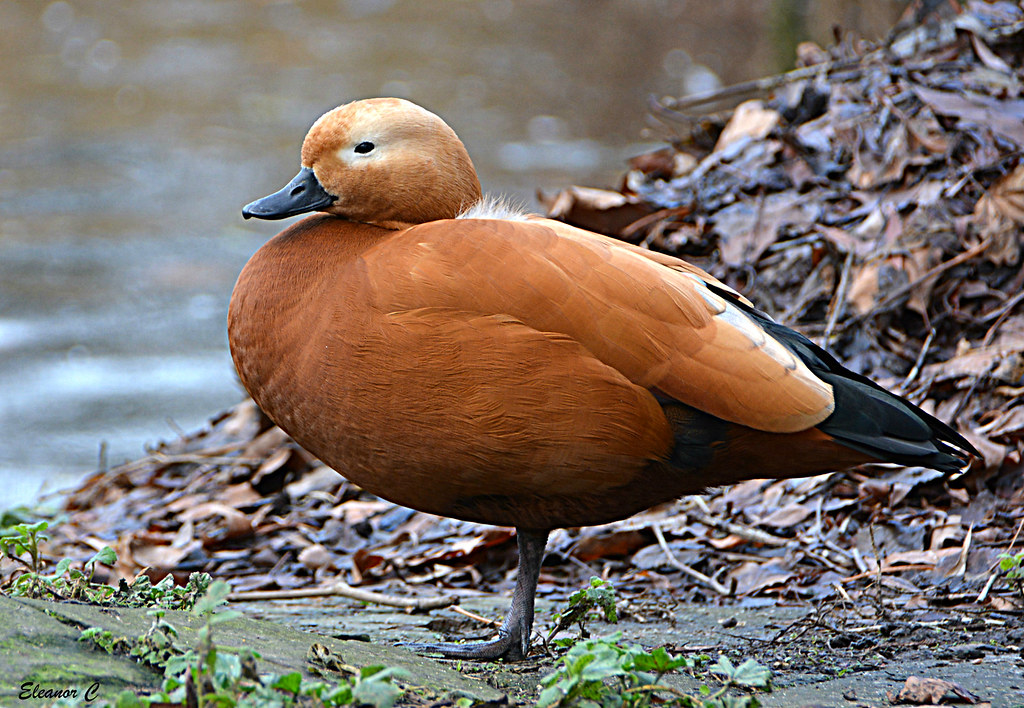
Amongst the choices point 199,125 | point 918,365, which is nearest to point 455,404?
point 918,365

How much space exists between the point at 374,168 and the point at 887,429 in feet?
4.73

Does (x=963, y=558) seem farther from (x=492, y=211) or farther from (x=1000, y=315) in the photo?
(x=492, y=211)

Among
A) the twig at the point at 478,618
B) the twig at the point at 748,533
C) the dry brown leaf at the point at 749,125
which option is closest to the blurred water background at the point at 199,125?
the dry brown leaf at the point at 749,125

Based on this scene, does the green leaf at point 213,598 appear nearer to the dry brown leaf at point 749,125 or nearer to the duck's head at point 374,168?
the duck's head at point 374,168

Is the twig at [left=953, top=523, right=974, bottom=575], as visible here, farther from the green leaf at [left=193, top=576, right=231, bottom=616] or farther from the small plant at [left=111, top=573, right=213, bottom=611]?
the green leaf at [left=193, top=576, right=231, bottom=616]

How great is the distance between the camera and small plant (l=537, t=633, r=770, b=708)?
5.54 ft

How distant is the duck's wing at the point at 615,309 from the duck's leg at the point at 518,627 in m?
0.60

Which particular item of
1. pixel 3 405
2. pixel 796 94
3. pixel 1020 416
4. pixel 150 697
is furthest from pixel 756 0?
pixel 150 697

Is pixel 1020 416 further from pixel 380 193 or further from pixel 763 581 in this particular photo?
pixel 380 193

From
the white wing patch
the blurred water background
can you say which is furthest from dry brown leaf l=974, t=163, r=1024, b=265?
the blurred water background

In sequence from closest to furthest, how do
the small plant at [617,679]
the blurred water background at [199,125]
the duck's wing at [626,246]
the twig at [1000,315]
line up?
1. the small plant at [617,679]
2. the duck's wing at [626,246]
3. the twig at [1000,315]
4. the blurred water background at [199,125]

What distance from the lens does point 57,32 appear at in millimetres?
16078

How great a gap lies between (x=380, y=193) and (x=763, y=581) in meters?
1.62

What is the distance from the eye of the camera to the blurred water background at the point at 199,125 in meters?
6.96
